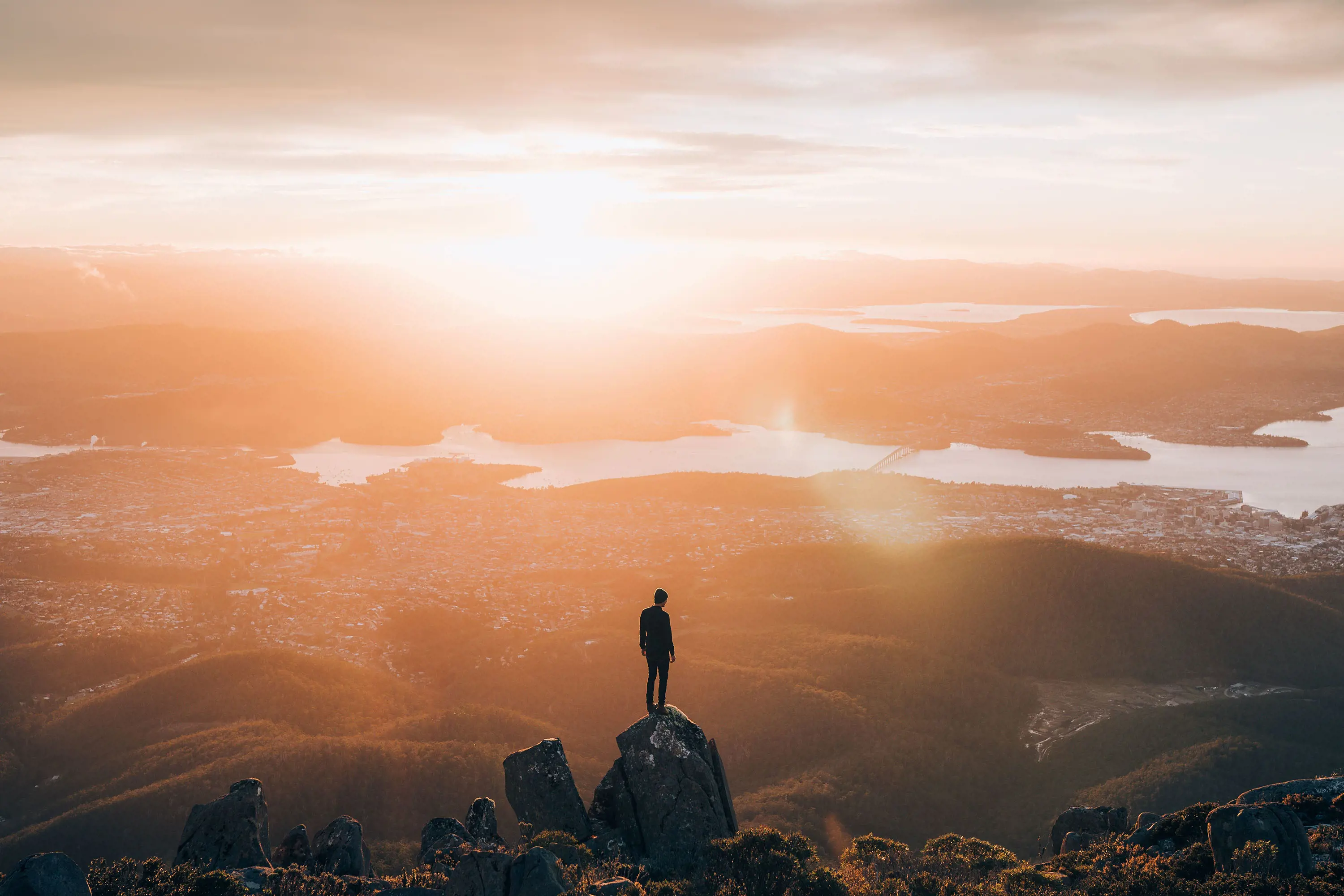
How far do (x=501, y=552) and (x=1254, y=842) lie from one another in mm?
51415

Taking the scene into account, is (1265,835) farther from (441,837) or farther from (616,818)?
(441,837)

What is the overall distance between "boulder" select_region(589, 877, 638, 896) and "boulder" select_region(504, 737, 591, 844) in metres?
3.40

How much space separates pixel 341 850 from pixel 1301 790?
18239 mm

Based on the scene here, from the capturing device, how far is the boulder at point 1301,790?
15.7 meters

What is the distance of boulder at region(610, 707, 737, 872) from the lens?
15164mm

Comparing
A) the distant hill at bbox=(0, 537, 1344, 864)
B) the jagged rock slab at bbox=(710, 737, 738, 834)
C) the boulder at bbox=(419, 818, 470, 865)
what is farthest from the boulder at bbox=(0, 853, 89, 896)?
the distant hill at bbox=(0, 537, 1344, 864)

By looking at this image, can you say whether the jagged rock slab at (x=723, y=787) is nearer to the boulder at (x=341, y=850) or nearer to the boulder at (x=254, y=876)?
the boulder at (x=341, y=850)

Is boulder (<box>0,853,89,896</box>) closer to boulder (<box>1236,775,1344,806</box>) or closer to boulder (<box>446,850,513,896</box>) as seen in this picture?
boulder (<box>446,850,513,896</box>)

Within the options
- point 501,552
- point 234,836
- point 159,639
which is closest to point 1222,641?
point 234,836

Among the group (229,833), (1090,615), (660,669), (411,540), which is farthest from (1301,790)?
(411,540)

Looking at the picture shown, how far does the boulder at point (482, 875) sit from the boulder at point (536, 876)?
99 mm

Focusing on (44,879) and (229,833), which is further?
(229,833)

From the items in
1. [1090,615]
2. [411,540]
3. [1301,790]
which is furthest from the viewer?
[411,540]

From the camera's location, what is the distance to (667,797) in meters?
15.6
